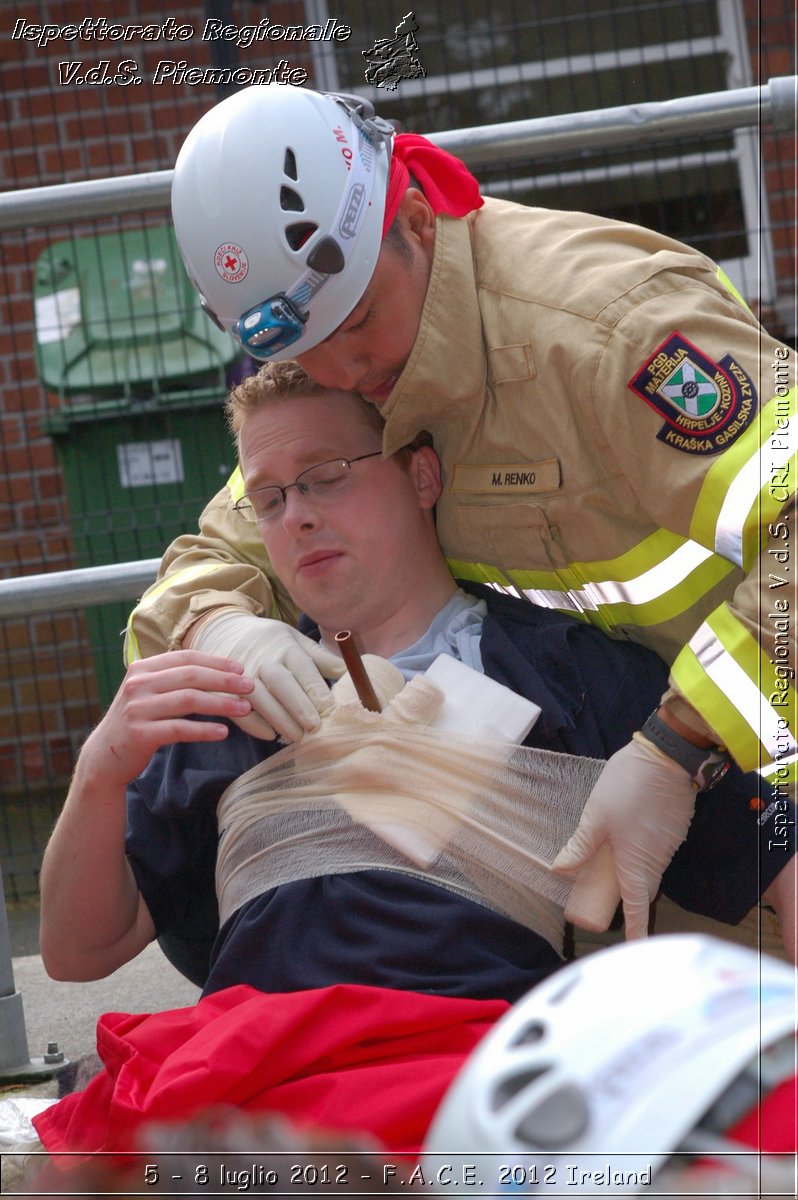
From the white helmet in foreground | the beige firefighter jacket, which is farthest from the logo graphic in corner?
the white helmet in foreground

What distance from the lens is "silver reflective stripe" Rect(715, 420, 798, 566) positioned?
6.49ft

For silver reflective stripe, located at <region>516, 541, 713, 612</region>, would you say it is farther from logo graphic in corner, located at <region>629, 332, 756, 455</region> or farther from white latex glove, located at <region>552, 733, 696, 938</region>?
white latex glove, located at <region>552, 733, 696, 938</region>

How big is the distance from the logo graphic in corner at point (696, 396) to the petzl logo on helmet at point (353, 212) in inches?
20.6

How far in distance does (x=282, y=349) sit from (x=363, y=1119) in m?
1.16

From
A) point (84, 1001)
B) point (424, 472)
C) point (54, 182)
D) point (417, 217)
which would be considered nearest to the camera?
point (417, 217)

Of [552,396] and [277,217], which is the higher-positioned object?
[277,217]

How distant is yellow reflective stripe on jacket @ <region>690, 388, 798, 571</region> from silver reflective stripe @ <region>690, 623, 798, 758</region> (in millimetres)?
143

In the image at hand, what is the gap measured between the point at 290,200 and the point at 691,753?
1.03 m

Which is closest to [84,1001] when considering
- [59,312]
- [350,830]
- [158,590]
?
[158,590]

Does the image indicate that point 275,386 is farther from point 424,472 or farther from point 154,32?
point 154,32

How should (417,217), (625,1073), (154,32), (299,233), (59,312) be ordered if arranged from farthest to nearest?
(154,32), (59,312), (417,217), (299,233), (625,1073)

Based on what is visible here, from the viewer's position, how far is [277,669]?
7.39 ft

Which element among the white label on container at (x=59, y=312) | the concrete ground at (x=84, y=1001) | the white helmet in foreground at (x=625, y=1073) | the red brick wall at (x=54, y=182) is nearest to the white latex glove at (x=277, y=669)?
the concrete ground at (x=84, y=1001)

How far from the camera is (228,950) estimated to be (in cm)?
214
